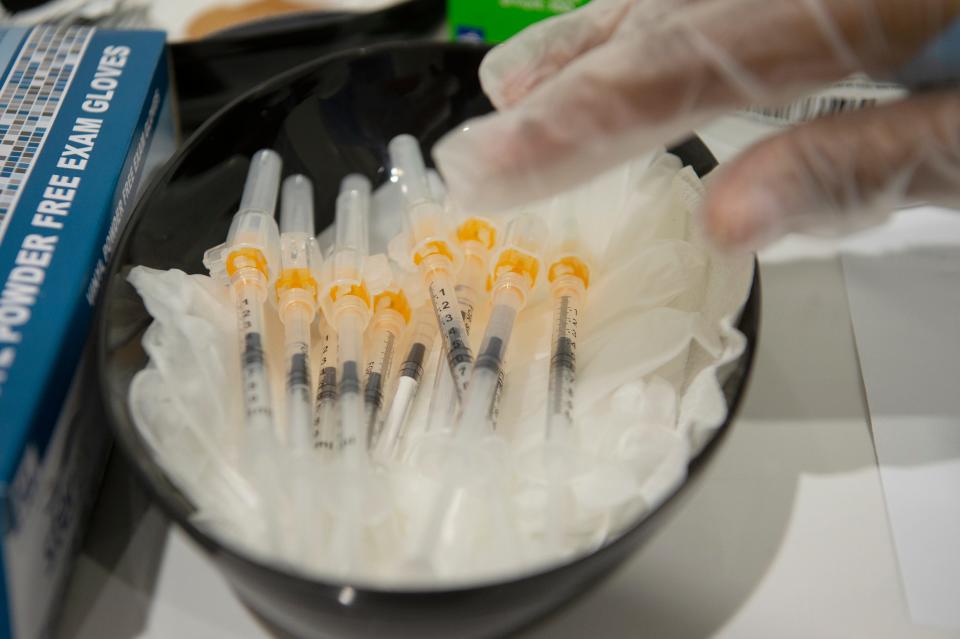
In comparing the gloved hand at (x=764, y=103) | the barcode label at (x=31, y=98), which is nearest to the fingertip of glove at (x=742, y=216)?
the gloved hand at (x=764, y=103)

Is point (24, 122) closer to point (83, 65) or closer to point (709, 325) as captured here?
point (83, 65)

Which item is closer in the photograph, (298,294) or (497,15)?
(298,294)

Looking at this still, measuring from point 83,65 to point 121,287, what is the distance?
0.23m

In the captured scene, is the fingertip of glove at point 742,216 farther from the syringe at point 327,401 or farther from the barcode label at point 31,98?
the barcode label at point 31,98

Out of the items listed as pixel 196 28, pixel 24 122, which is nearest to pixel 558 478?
pixel 24 122

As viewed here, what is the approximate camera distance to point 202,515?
38 centimetres

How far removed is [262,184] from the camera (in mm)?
566

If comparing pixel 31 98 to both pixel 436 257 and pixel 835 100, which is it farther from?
pixel 835 100

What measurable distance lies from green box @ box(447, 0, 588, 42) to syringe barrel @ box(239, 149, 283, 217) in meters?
0.28

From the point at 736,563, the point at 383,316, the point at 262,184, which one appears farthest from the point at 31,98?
the point at 736,563

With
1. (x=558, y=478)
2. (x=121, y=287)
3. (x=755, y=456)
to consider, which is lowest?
(x=755, y=456)

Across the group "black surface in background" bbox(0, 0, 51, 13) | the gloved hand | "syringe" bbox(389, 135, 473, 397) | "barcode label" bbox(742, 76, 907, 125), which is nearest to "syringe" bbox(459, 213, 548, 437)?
"syringe" bbox(389, 135, 473, 397)

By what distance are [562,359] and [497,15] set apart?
0.41 m

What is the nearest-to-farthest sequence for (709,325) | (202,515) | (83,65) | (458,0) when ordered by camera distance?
(202,515), (709,325), (83,65), (458,0)
